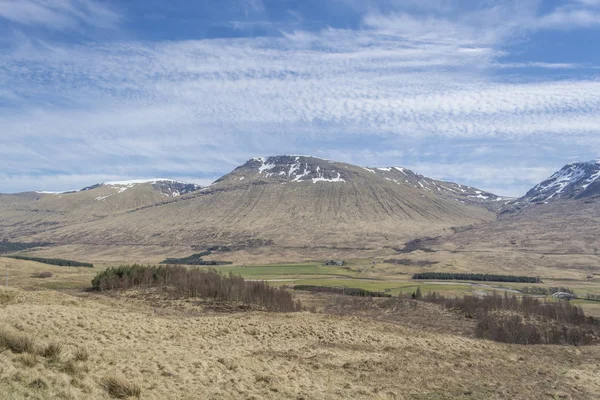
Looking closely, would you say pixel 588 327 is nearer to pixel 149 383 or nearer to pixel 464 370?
pixel 464 370

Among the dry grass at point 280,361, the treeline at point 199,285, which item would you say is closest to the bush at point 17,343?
the dry grass at point 280,361

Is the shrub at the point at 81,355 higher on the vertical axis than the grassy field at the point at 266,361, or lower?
higher

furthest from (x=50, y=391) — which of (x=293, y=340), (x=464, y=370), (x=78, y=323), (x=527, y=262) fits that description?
(x=527, y=262)

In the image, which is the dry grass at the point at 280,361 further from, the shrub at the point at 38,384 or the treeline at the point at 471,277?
the treeline at the point at 471,277

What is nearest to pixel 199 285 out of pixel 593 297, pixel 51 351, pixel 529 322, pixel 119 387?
pixel 529 322

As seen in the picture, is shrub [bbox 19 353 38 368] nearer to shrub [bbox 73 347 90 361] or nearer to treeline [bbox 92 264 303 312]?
shrub [bbox 73 347 90 361]

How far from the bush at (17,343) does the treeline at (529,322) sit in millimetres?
42713

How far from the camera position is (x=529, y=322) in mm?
58062

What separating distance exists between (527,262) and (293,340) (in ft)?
602

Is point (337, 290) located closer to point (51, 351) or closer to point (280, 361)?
point (280, 361)

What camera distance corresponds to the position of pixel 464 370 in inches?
1035

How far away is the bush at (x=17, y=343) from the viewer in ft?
55.6

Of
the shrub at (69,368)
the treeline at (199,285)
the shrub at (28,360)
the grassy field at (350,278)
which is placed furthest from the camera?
the grassy field at (350,278)

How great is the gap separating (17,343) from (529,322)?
57.5 metres
